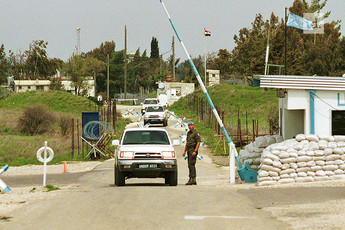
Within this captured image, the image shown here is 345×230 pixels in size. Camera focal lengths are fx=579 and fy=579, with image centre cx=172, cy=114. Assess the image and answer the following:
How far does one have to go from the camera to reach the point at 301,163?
54.0ft

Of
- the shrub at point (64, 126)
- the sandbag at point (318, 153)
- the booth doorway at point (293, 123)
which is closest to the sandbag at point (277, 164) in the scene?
the sandbag at point (318, 153)

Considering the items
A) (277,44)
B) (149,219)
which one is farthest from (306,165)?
(277,44)

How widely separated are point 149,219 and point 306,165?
778cm

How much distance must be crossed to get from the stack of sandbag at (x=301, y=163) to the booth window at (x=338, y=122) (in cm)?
133

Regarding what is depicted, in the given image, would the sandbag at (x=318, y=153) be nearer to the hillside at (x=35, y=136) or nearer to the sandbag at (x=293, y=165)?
the sandbag at (x=293, y=165)

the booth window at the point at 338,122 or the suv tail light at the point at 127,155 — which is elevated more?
the booth window at the point at 338,122

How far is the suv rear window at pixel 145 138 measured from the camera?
57.1ft

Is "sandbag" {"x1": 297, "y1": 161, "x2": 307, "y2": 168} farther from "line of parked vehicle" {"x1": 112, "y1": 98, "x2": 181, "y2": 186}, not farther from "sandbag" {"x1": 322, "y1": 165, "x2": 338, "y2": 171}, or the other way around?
"line of parked vehicle" {"x1": 112, "y1": 98, "x2": 181, "y2": 186}

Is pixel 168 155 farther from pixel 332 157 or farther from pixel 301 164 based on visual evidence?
pixel 332 157

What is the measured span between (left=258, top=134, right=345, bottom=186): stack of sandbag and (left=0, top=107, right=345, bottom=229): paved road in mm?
1370

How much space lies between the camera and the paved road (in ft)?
31.5

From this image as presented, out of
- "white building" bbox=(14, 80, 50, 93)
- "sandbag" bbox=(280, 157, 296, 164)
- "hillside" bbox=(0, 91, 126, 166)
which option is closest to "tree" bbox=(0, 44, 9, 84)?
"white building" bbox=(14, 80, 50, 93)

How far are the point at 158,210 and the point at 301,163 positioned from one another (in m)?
6.68

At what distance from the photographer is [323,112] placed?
58.7 ft
